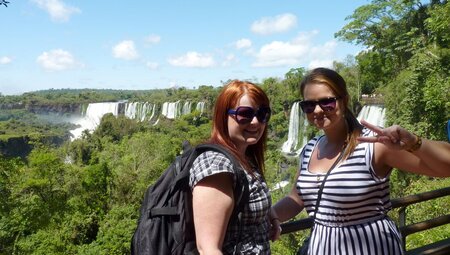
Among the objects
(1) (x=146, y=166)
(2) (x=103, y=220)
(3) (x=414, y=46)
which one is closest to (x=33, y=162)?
(2) (x=103, y=220)

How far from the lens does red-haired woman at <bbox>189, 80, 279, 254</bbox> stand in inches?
50.8

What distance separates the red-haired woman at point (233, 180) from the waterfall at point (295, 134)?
31401 mm

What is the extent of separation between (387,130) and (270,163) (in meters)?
26.6

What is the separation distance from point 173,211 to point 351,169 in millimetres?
687

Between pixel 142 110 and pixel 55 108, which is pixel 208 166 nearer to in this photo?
pixel 142 110

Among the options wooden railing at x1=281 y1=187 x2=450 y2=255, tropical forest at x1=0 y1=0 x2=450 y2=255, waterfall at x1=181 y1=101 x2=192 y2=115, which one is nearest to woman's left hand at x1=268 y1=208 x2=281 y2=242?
wooden railing at x1=281 y1=187 x2=450 y2=255

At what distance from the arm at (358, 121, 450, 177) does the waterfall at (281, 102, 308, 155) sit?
103 feet

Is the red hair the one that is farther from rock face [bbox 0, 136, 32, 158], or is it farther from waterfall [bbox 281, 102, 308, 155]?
rock face [bbox 0, 136, 32, 158]

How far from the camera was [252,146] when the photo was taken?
168 cm

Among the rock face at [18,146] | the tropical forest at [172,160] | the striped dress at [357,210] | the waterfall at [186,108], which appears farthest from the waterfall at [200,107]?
the striped dress at [357,210]

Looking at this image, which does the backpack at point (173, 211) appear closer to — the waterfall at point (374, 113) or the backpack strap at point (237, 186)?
the backpack strap at point (237, 186)

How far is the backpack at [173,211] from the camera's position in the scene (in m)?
1.30

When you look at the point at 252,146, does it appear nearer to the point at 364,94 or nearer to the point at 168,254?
the point at 168,254

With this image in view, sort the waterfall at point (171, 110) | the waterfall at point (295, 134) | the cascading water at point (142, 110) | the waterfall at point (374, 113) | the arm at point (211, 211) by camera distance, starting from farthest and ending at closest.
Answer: the waterfall at point (171, 110) → the cascading water at point (142, 110) → the waterfall at point (295, 134) → the waterfall at point (374, 113) → the arm at point (211, 211)
